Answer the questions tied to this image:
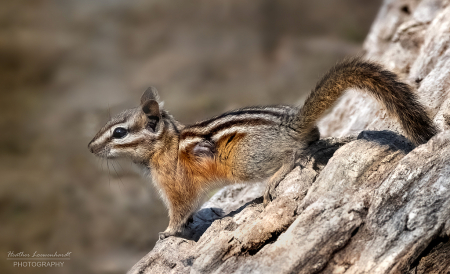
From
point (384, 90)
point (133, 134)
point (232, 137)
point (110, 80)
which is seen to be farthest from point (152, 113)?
point (110, 80)

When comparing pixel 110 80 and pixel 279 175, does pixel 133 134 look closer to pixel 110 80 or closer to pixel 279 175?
pixel 279 175

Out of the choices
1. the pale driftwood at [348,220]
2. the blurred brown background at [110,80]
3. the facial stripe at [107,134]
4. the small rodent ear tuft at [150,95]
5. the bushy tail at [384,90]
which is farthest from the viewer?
the blurred brown background at [110,80]

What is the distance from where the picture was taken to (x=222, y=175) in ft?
8.17

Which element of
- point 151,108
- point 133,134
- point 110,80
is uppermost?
point 110,80

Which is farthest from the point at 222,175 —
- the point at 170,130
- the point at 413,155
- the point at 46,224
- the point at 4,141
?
the point at 4,141

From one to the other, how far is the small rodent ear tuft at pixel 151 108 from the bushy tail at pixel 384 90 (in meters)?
1.30

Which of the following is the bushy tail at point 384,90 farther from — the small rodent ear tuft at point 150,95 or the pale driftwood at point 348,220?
the small rodent ear tuft at point 150,95

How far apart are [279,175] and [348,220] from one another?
27.0 inches

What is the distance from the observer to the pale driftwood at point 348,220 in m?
1.54

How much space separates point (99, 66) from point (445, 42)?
18.3ft

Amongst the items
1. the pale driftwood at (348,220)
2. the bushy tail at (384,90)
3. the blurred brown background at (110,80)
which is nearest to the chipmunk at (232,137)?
the bushy tail at (384,90)

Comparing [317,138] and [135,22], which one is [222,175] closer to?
[317,138]

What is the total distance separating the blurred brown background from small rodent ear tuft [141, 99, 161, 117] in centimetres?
175

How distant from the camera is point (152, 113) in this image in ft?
8.88
